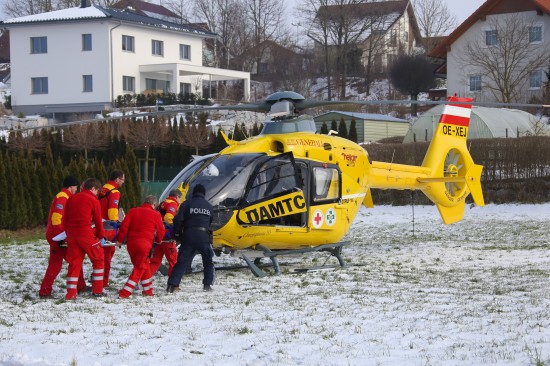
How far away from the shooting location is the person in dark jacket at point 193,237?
39.7ft

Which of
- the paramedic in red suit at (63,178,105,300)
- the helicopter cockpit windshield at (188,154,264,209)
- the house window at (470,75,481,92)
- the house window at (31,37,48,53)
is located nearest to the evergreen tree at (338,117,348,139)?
the house window at (470,75,481,92)

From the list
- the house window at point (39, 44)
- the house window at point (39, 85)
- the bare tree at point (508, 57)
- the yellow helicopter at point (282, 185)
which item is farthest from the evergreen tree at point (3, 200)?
the house window at point (39, 44)

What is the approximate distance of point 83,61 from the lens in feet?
178

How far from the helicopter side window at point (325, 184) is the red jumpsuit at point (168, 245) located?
2723mm

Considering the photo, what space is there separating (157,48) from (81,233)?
48.5m

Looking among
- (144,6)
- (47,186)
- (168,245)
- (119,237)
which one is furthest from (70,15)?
(119,237)

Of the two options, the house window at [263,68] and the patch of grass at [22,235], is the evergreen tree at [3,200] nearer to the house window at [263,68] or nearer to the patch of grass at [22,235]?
the patch of grass at [22,235]

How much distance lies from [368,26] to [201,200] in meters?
61.7

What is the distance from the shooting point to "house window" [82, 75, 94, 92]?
54.2 m

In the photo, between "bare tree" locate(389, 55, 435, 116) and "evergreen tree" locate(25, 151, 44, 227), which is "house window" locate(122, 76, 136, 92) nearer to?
"bare tree" locate(389, 55, 435, 116)

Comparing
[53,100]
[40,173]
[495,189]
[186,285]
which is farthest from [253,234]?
[53,100]

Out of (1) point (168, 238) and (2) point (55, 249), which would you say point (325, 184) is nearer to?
(1) point (168, 238)

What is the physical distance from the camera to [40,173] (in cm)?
2511

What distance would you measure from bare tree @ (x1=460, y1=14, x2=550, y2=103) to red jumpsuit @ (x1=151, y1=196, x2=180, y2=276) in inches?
1538
